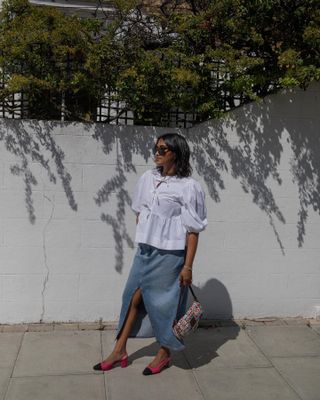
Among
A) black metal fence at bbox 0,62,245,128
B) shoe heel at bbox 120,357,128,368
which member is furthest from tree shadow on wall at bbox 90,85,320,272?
shoe heel at bbox 120,357,128,368

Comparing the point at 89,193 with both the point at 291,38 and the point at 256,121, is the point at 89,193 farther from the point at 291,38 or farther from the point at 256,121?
the point at 291,38

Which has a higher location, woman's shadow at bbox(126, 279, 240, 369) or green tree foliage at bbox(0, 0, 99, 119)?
green tree foliage at bbox(0, 0, 99, 119)

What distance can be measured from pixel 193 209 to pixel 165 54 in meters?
Result: 1.68

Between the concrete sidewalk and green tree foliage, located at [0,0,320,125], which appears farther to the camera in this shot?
green tree foliage, located at [0,0,320,125]

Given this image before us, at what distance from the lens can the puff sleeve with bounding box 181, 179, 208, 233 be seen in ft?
12.4

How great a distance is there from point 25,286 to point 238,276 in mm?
2005

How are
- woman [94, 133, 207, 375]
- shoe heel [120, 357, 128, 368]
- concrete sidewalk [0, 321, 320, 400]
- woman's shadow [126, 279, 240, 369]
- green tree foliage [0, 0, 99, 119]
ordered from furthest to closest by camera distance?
green tree foliage [0, 0, 99, 119]
woman's shadow [126, 279, 240, 369]
shoe heel [120, 357, 128, 368]
woman [94, 133, 207, 375]
concrete sidewalk [0, 321, 320, 400]

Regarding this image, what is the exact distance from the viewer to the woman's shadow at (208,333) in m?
4.28

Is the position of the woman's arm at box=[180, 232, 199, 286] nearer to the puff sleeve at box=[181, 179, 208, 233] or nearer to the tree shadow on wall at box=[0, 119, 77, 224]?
the puff sleeve at box=[181, 179, 208, 233]

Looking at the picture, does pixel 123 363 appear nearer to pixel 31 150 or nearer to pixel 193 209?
pixel 193 209

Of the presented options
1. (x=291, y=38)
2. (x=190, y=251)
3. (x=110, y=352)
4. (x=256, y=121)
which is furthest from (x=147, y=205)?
(x=291, y=38)

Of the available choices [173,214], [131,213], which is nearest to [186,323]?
[173,214]

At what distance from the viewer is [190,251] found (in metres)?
3.79

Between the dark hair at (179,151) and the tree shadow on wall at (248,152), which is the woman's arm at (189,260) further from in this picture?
the tree shadow on wall at (248,152)
